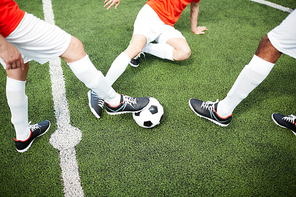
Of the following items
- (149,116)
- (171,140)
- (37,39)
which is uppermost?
(37,39)

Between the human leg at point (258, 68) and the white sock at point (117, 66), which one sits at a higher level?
the human leg at point (258, 68)

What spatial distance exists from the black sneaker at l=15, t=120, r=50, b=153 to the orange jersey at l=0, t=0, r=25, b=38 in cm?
89

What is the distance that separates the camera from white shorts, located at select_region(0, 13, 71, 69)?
941 millimetres

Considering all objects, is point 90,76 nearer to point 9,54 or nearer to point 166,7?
point 9,54

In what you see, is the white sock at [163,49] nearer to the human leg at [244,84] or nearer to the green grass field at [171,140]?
Result: the green grass field at [171,140]

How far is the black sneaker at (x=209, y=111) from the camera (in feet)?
5.24

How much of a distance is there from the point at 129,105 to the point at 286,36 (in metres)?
1.24

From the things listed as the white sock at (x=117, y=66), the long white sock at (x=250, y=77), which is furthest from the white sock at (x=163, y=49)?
the long white sock at (x=250, y=77)

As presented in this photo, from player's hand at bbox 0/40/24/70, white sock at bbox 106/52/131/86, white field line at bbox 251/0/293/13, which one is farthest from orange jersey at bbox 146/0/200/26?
white field line at bbox 251/0/293/13

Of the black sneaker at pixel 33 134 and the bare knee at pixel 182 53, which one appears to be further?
A: the bare knee at pixel 182 53

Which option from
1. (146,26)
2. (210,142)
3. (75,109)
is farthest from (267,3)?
(75,109)

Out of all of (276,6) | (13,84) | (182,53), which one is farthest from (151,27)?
(276,6)

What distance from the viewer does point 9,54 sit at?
2.88 feet

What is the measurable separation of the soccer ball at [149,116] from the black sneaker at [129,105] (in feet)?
0.14
